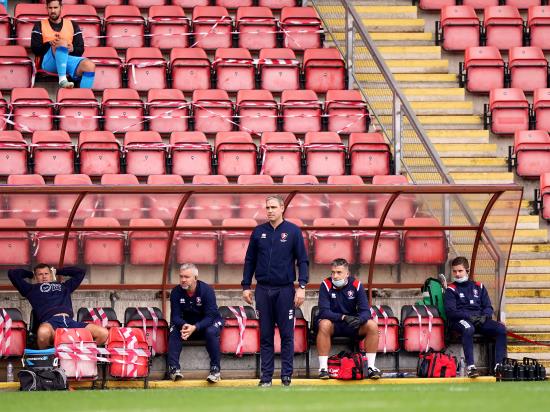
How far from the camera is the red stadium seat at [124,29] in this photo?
20.0 m

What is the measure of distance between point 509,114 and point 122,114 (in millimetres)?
5435

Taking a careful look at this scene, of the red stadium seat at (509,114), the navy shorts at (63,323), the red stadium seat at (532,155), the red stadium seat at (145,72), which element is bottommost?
the navy shorts at (63,323)

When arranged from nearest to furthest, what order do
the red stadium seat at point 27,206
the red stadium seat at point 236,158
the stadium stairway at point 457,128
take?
the red stadium seat at point 27,206
the stadium stairway at point 457,128
the red stadium seat at point 236,158

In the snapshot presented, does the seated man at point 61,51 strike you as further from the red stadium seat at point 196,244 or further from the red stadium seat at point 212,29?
the red stadium seat at point 196,244

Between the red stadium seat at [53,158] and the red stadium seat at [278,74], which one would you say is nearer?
the red stadium seat at [53,158]

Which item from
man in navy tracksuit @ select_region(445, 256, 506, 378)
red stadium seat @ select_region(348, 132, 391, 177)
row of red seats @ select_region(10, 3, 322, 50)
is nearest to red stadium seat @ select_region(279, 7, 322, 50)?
row of red seats @ select_region(10, 3, 322, 50)

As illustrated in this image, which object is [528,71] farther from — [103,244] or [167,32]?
[103,244]

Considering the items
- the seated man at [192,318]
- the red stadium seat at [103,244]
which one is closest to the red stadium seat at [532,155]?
the seated man at [192,318]

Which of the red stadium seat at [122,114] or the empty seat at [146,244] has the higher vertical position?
the red stadium seat at [122,114]

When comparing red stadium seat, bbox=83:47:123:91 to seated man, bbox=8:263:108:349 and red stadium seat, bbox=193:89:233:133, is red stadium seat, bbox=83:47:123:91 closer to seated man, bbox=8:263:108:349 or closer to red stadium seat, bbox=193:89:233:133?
red stadium seat, bbox=193:89:233:133

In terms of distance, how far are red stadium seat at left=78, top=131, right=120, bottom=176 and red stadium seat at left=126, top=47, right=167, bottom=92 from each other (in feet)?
6.32

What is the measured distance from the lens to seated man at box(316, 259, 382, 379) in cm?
1486

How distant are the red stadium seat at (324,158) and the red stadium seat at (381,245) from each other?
221cm

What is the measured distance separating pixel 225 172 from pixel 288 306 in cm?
428
